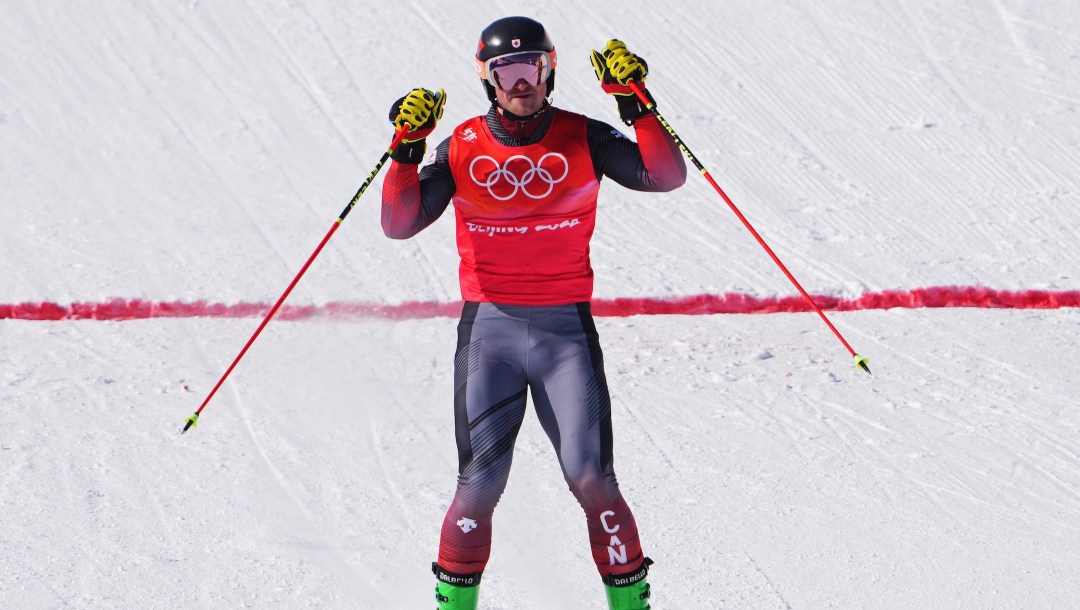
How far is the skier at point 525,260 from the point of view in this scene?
4.06 m

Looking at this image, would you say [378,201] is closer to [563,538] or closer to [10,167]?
[10,167]

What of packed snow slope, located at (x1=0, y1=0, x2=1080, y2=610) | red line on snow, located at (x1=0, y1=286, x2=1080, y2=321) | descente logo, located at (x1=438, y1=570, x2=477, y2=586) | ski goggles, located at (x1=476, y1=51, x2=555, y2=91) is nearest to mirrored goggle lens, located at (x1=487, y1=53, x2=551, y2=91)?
ski goggles, located at (x1=476, y1=51, x2=555, y2=91)

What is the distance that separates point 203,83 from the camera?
424 inches

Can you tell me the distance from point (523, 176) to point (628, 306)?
3.71 m

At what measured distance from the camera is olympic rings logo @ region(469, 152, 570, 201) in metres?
4.19

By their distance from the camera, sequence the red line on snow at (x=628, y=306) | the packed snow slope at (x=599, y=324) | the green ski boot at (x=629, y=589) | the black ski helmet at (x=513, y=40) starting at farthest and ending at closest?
the red line on snow at (x=628, y=306) < the packed snow slope at (x=599, y=324) < the black ski helmet at (x=513, y=40) < the green ski boot at (x=629, y=589)

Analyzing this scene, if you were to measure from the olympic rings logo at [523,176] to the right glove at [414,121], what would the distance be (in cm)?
23

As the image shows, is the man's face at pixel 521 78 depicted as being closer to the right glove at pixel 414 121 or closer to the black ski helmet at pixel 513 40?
the black ski helmet at pixel 513 40

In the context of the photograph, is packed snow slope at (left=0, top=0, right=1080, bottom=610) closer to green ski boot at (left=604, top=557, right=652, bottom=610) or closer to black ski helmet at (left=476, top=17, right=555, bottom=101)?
green ski boot at (left=604, top=557, right=652, bottom=610)

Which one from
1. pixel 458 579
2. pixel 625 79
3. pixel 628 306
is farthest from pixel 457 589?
pixel 628 306

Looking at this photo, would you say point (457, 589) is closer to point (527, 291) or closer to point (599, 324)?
point (527, 291)

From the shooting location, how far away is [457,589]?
13.4ft

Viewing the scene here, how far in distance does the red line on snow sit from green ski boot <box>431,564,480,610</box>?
368cm

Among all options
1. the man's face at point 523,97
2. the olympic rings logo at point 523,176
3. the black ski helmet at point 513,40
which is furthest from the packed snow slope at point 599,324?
the black ski helmet at point 513,40
